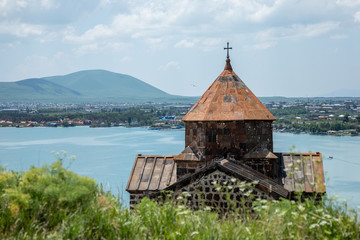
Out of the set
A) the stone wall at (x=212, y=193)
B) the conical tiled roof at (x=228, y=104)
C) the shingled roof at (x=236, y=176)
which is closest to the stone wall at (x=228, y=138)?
the conical tiled roof at (x=228, y=104)

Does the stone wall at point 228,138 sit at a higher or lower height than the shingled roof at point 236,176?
higher

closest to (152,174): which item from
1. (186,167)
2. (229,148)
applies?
(186,167)

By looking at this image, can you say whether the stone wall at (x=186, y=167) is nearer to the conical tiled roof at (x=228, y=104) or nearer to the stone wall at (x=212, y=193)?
the conical tiled roof at (x=228, y=104)

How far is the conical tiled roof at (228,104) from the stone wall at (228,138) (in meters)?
0.13

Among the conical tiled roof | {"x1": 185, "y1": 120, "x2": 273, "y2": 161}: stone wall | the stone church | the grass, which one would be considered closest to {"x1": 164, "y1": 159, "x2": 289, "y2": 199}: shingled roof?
the stone church

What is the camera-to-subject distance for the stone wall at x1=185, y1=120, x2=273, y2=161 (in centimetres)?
805

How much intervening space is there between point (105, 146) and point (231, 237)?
55.1 m

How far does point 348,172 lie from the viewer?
122ft

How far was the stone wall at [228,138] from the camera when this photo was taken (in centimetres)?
805

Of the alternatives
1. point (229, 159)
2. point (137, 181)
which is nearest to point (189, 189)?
point (229, 159)

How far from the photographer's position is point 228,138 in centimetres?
806

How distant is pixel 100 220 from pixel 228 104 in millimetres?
5082

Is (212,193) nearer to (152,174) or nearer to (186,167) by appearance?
(186,167)

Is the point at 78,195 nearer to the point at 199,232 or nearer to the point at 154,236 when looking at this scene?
the point at 154,236
